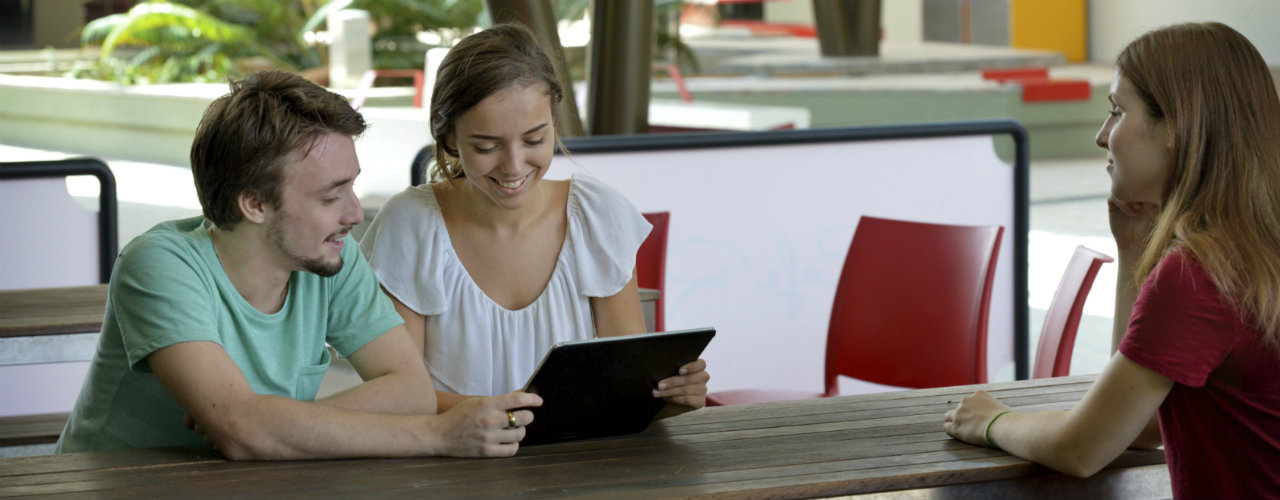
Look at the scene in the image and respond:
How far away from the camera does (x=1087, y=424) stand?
1.84 m

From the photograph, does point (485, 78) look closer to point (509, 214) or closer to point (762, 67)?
point (509, 214)

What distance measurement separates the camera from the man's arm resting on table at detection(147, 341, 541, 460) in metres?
1.90

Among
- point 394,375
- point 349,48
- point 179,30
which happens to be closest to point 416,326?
point 394,375

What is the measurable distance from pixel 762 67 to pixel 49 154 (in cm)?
625

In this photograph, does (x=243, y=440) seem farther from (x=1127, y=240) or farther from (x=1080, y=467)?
(x=1127, y=240)

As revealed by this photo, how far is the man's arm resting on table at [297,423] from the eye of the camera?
1.90 meters

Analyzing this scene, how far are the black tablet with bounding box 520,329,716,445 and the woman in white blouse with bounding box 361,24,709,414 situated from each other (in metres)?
0.39

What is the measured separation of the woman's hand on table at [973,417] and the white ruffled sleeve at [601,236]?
2.27ft

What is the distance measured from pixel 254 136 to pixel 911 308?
6.44 ft

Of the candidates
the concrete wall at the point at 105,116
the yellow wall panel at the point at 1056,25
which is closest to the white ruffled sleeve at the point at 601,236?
the concrete wall at the point at 105,116

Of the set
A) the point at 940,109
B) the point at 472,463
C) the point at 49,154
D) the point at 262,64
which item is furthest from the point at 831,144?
the point at 262,64

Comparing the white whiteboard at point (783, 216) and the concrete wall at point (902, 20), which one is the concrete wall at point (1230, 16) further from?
the concrete wall at point (902, 20)

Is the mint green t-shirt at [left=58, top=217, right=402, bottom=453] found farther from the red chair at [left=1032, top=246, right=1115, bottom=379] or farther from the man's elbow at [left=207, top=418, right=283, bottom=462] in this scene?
the red chair at [left=1032, top=246, right=1115, bottom=379]

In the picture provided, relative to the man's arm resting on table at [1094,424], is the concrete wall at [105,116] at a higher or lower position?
lower
